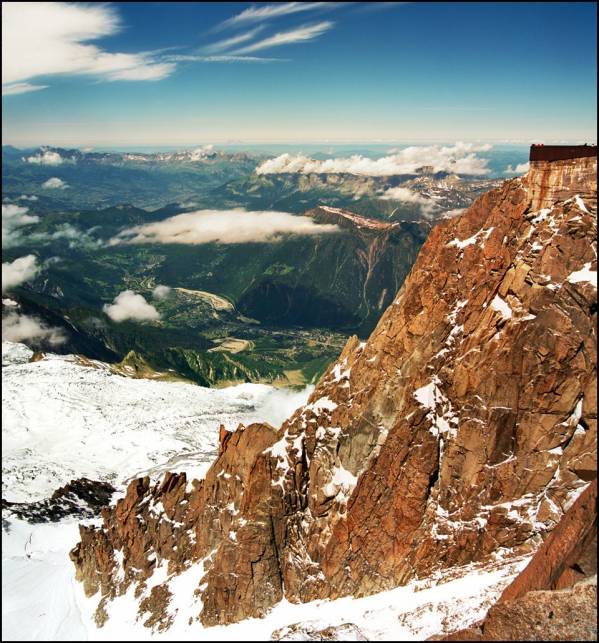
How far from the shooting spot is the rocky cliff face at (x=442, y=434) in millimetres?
63094

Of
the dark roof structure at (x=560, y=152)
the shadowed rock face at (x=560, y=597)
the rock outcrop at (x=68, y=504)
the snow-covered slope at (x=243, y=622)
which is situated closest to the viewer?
the shadowed rock face at (x=560, y=597)

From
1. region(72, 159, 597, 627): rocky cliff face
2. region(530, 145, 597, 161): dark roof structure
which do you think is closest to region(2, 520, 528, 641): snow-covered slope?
region(72, 159, 597, 627): rocky cliff face

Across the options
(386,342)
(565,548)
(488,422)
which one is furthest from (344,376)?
(565,548)

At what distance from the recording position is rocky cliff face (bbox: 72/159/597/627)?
207 ft

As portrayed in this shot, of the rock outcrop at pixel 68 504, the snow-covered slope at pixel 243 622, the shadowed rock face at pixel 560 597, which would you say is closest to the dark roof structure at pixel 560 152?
the shadowed rock face at pixel 560 597

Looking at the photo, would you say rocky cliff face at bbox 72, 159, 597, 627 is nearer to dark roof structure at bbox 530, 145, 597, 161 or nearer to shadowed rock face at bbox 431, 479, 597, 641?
dark roof structure at bbox 530, 145, 597, 161

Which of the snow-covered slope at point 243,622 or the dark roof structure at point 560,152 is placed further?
the dark roof structure at point 560,152

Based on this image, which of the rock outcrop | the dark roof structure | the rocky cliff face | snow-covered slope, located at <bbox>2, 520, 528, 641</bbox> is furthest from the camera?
the rock outcrop

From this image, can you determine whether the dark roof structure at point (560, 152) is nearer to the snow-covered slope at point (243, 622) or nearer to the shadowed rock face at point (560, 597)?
the shadowed rock face at point (560, 597)

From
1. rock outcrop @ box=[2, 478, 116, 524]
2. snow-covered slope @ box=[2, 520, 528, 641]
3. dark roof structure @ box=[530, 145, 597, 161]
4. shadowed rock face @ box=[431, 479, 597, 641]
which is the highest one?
dark roof structure @ box=[530, 145, 597, 161]

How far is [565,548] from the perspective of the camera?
150 feet

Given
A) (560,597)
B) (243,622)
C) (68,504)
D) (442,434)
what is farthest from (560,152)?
(68,504)

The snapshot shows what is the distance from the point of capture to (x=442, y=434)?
71438 mm

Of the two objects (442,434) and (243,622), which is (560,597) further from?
(243,622)
